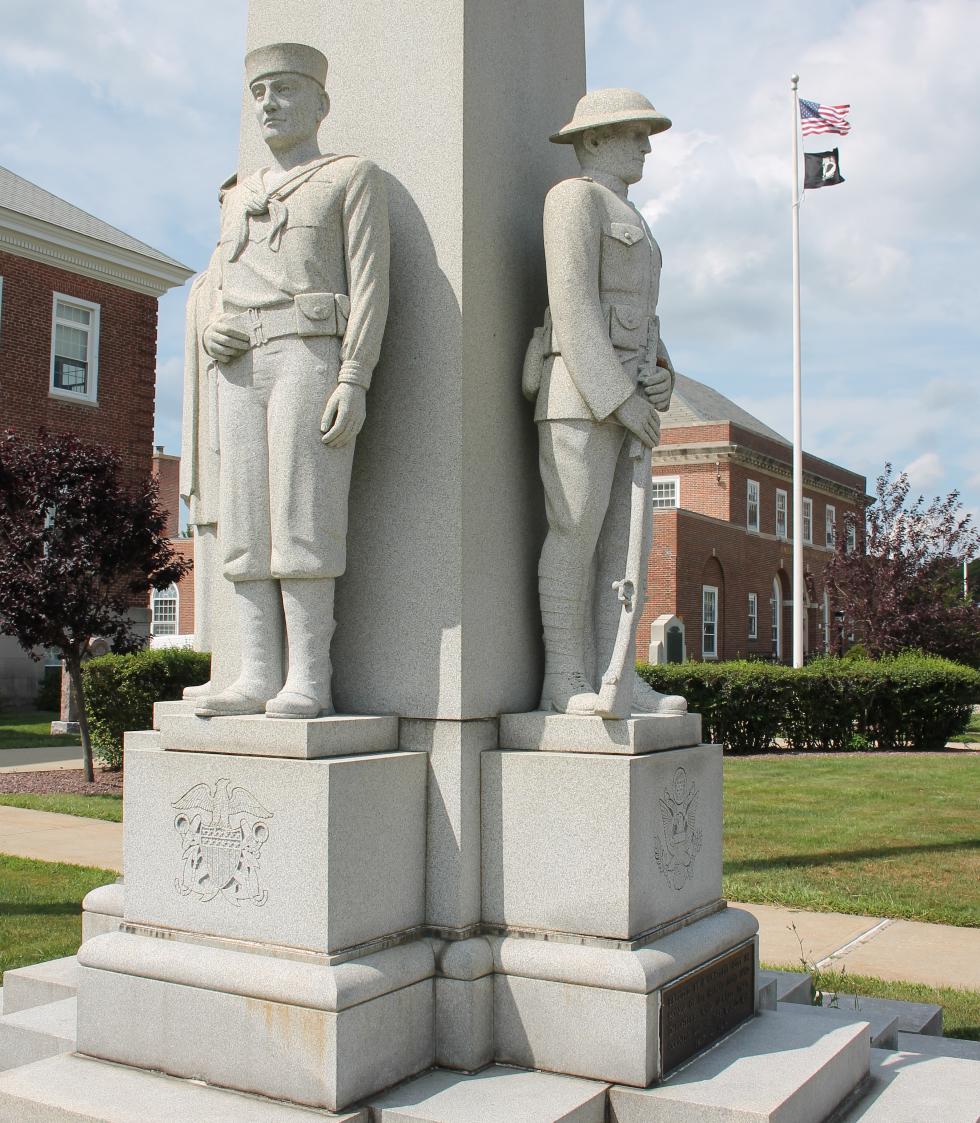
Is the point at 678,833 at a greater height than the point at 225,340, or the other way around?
the point at 225,340

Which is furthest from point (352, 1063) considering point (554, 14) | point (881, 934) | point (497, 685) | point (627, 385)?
point (881, 934)

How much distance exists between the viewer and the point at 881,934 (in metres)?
7.17

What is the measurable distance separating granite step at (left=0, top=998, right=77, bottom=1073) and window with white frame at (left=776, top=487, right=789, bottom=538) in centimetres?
4300

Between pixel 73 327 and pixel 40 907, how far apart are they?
2037 cm

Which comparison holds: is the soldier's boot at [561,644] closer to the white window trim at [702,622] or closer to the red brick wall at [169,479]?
the white window trim at [702,622]

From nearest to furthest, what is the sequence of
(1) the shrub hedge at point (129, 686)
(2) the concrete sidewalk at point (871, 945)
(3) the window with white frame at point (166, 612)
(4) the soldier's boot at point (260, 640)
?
(4) the soldier's boot at point (260, 640), (2) the concrete sidewalk at point (871, 945), (1) the shrub hedge at point (129, 686), (3) the window with white frame at point (166, 612)

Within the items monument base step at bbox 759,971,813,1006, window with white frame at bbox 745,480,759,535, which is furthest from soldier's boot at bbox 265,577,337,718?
window with white frame at bbox 745,480,759,535

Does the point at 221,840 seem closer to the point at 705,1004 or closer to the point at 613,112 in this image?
the point at 705,1004

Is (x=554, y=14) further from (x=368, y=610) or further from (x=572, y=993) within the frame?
(x=572, y=993)

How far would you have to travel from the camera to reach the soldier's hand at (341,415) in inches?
156

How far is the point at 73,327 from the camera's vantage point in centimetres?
2566

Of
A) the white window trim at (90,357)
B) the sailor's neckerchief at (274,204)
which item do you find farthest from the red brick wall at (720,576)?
the sailor's neckerchief at (274,204)

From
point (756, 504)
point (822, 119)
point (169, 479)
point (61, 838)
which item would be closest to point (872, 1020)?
point (61, 838)

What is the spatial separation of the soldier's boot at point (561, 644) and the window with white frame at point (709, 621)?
34.1 m
